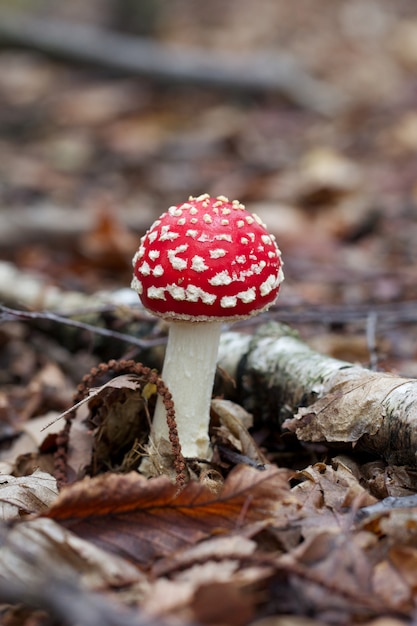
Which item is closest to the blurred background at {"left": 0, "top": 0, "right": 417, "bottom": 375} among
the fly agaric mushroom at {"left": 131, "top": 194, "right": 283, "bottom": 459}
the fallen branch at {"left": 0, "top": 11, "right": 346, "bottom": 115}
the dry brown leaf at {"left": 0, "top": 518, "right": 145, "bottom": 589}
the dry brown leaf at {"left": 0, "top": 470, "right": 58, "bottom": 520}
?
the fallen branch at {"left": 0, "top": 11, "right": 346, "bottom": 115}

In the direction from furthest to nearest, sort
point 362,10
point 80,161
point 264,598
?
point 362,10
point 80,161
point 264,598

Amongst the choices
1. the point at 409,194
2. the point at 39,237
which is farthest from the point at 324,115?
the point at 39,237

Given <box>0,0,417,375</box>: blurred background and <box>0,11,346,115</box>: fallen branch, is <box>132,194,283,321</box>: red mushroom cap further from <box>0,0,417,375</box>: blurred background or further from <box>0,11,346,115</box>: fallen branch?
<box>0,11,346,115</box>: fallen branch

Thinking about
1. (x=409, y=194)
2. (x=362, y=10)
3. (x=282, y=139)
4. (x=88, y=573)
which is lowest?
(x=88, y=573)

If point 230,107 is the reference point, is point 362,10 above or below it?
above

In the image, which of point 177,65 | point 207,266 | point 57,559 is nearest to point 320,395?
point 207,266

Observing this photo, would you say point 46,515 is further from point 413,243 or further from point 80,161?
point 80,161

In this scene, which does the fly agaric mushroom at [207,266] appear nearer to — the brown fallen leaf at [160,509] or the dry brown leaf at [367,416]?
the dry brown leaf at [367,416]
